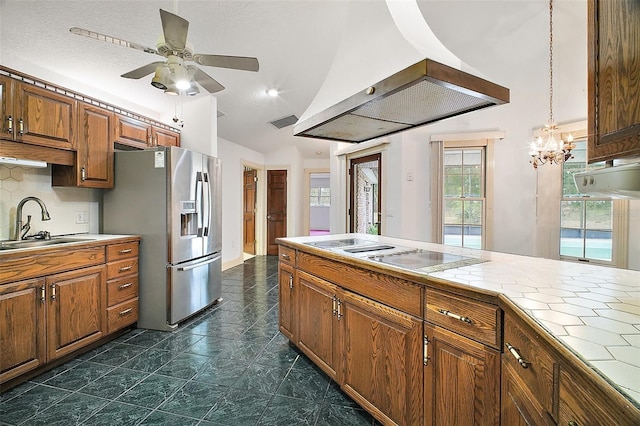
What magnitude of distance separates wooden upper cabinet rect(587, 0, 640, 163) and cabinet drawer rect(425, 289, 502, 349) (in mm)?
614

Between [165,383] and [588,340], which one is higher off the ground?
[588,340]

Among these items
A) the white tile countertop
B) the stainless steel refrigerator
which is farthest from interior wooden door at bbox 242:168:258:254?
the white tile countertop

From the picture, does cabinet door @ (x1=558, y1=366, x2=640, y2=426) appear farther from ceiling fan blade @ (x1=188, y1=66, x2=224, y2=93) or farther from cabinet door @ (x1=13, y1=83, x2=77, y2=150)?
cabinet door @ (x1=13, y1=83, x2=77, y2=150)

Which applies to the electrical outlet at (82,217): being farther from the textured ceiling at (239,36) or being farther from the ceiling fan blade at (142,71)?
the ceiling fan blade at (142,71)

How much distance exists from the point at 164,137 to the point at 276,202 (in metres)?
3.67

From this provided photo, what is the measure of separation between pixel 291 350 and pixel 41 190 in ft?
8.39

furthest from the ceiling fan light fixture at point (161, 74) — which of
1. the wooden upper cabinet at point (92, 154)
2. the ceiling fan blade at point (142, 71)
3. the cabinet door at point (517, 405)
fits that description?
the cabinet door at point (517, 405)

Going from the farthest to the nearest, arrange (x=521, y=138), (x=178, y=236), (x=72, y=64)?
(x=521, y=138), (x=178, y=236), (x=72, y=64)

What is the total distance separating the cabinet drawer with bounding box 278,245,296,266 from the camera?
2396 millimetres

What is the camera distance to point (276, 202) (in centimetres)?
723

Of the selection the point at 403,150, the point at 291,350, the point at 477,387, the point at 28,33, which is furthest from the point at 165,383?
the point at 403,150

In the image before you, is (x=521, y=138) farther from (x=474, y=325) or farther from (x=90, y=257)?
(x=90, y=257)

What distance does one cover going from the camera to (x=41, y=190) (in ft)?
8.75

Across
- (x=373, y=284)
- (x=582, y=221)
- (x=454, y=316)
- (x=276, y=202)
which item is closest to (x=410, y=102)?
(x=373, y=284)
